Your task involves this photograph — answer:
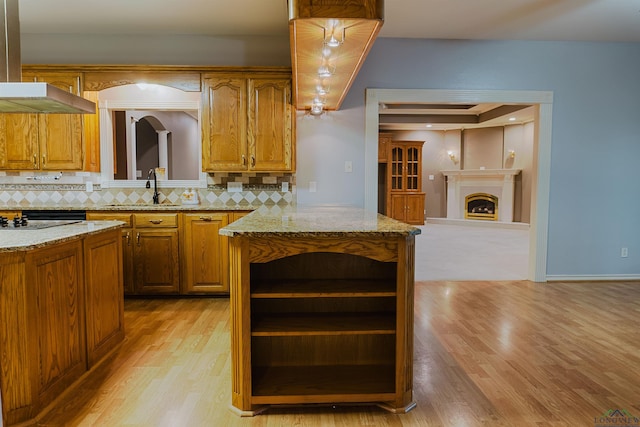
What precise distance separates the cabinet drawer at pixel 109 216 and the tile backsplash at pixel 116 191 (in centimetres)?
60

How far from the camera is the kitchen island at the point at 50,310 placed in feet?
5.64

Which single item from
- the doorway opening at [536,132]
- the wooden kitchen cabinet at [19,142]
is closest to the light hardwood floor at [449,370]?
the doorway opening at [536,132]

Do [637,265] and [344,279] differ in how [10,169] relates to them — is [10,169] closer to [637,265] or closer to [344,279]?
[344,279]

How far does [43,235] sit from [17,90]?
84 centimetres

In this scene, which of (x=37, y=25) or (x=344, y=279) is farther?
(x=37, y=25)

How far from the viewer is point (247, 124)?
12.5 ft

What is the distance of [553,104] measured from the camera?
426cm

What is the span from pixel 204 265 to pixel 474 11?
3.44 metres

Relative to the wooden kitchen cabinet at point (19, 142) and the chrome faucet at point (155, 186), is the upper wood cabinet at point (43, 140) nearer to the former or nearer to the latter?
the wooden kitchen cabinet at point (19, 142)

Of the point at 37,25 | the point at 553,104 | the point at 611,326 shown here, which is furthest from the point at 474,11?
the point at 37,25

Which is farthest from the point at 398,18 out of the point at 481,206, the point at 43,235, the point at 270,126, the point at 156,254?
the point at 481,206

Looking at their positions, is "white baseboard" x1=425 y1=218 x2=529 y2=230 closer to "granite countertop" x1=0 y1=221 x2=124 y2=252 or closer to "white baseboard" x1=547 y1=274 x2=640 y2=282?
"white baseboard" x1=547 y1=274 x2=640 y2=282

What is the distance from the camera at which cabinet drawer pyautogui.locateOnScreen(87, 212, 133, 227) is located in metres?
3.58

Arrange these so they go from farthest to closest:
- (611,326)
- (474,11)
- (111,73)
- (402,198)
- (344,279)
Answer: (402,198), (111,73), (474,11), (611,326), (344,279)
